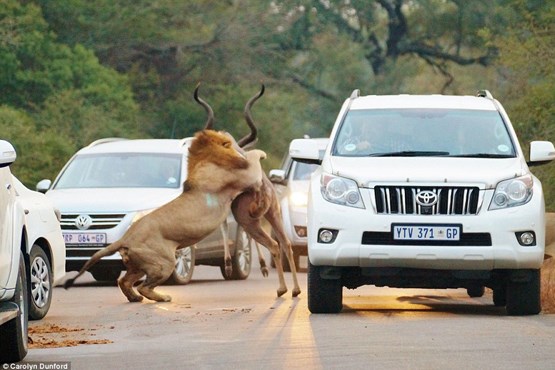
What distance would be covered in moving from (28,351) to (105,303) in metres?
4.90

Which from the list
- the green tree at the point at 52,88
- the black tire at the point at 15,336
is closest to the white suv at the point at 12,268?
the black tire at the point at 15,336

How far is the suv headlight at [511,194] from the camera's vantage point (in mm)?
14109

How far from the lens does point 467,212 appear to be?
14.1m

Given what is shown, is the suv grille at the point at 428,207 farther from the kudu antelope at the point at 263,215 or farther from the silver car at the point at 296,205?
the silver car at the point at 296,205

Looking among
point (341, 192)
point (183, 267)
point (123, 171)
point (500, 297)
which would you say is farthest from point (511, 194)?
point (123, 171)

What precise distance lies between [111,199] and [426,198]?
643cm

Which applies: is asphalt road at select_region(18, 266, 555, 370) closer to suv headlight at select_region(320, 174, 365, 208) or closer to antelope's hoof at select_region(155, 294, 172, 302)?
antelope's hoof at select_region(155, 294, 172, 302)

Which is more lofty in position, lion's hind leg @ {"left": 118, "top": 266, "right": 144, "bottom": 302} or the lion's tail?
the lion's tail

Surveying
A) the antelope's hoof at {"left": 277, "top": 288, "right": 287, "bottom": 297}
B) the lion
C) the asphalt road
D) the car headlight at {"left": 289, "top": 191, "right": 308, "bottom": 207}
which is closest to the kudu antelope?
the antelope's hoof at {"left": 277, "top": 288, "right": 287, "bottom": 297}

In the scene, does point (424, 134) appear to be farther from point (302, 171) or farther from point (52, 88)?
point (52, 88)

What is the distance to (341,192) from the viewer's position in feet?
46.6

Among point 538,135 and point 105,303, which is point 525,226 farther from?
point 538,135

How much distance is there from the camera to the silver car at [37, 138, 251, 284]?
1956 centimetres

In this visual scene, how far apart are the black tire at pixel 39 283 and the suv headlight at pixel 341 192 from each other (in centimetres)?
237
